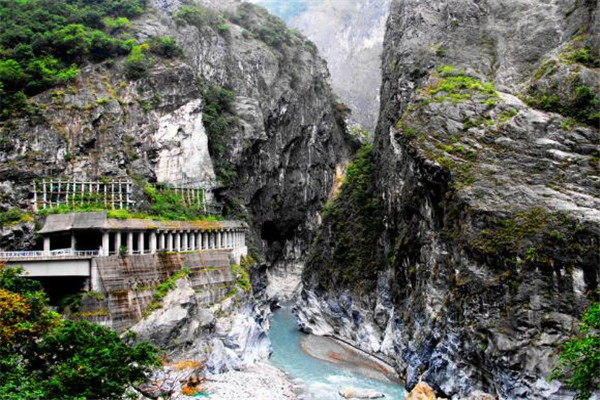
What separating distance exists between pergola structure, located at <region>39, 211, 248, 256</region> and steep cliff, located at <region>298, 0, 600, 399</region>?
18.3 m

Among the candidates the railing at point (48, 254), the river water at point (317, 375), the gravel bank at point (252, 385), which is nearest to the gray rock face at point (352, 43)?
the river water at point (317, 375)

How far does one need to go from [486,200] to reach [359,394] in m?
15.4

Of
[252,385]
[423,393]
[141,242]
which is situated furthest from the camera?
[141,242]

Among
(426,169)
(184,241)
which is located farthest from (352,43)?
(426,169)

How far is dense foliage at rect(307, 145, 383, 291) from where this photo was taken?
55.8 m

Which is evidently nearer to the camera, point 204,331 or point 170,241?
point 204,331

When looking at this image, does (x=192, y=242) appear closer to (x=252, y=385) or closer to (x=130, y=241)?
(x=130, y=241)

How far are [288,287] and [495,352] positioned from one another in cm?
5785

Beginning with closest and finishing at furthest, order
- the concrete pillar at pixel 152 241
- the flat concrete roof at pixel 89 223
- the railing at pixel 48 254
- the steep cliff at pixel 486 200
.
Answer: the steep cliff at pixel 486 200 → the railing at pixel 48 254 → the flat concrete roof at pixel 89 223 → the concrete pillar at pixel 152 241

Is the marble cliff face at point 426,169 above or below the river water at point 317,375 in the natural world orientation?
above

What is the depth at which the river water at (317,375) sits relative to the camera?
37.9 metres

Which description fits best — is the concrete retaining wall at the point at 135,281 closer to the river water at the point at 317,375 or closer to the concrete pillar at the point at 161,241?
the concrete pillar at the point at 161,241

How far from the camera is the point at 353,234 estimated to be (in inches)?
2308

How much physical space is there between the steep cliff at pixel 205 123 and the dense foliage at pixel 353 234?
34.5 ft
